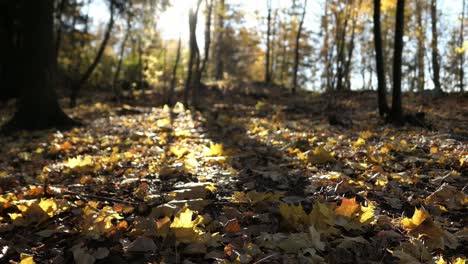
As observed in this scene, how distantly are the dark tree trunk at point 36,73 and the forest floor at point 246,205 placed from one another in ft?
10.6

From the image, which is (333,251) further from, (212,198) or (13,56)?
(13,56)

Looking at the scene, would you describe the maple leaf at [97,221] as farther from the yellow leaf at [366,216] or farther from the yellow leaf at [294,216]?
the yellow leaf at [366,216]

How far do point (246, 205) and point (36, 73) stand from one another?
26.7 feet

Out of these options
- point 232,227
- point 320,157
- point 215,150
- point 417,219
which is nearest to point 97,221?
point 232,227

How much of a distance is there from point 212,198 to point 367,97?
14.0m

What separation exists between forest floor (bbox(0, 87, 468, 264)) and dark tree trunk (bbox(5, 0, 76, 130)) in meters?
3.24

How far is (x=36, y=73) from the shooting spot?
9172 millimetres

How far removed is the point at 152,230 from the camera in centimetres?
234

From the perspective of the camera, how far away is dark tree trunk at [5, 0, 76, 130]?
9.03 m

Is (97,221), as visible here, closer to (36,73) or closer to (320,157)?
(320,157)

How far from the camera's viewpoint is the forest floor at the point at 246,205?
7.01 ft

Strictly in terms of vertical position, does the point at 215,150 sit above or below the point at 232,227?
above

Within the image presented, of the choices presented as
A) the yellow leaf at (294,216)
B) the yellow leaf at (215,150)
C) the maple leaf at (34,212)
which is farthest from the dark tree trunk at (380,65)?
the maple leaf at (34,212)

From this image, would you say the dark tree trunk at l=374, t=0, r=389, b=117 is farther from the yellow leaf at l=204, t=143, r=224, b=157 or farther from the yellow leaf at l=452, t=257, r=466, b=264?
the yellow leaf at l=452, t=257, r=466, b=264
